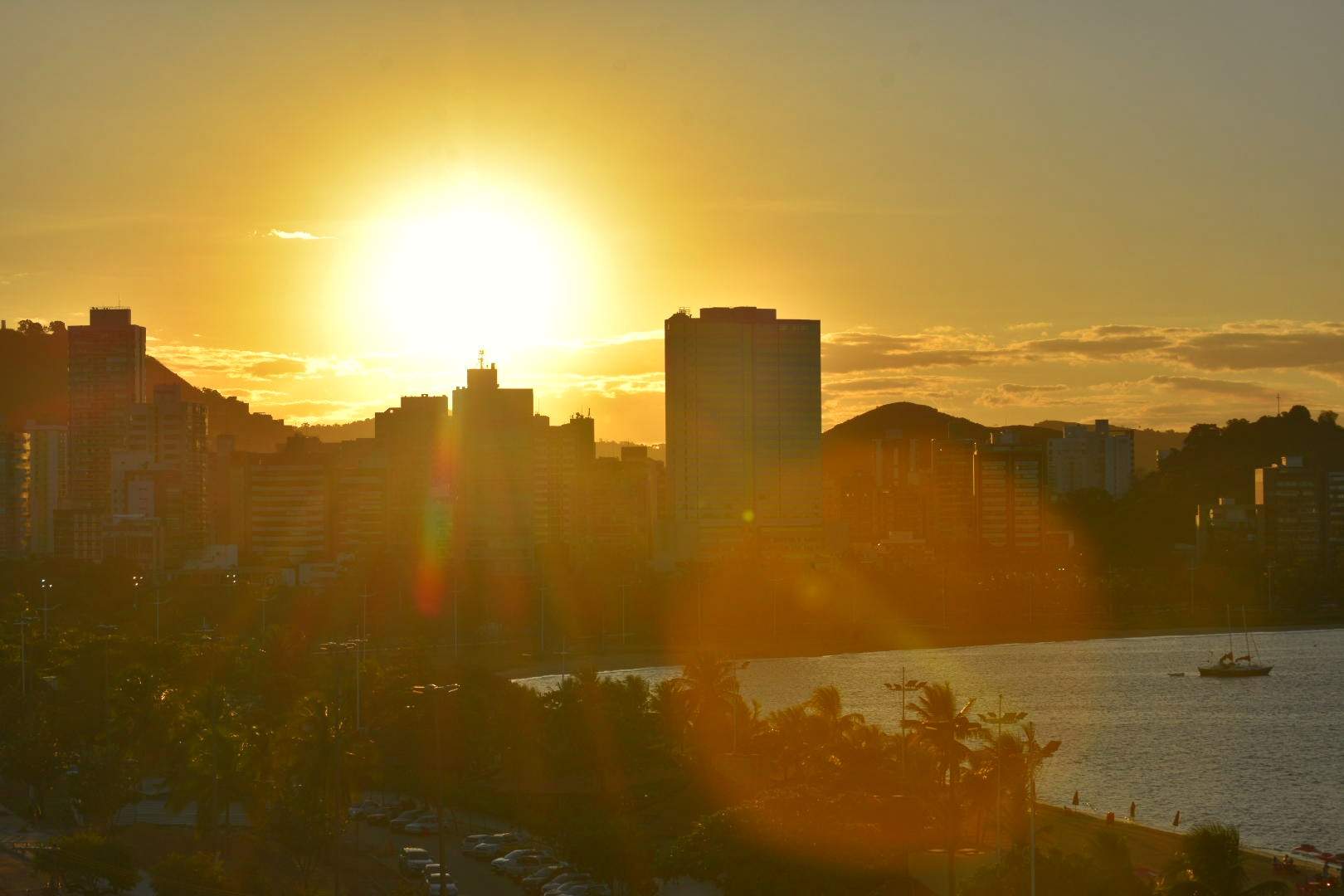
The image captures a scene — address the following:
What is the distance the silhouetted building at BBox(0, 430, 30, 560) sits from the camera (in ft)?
360

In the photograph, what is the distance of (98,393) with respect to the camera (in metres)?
117

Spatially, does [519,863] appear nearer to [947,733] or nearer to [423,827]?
[423,827]

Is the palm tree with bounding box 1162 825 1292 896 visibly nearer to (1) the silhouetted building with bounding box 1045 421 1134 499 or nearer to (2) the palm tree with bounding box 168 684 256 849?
(2) the palm tree with bounding box 168 684 256 849

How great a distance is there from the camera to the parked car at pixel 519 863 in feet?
86.7

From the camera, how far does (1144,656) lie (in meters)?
71.7

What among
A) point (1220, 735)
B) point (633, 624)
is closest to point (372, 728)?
point (1220, 735)

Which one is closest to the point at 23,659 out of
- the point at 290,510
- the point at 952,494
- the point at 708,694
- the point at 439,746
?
the point at 439,746

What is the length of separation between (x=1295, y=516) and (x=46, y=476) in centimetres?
8911

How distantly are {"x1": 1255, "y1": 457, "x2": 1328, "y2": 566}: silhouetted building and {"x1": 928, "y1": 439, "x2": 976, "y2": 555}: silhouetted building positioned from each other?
20254mm

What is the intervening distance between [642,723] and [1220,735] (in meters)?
22.9

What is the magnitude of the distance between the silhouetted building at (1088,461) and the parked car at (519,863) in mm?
129745

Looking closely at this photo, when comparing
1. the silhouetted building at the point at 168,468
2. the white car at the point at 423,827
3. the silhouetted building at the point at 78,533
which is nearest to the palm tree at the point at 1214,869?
the white car at the point at 423,827

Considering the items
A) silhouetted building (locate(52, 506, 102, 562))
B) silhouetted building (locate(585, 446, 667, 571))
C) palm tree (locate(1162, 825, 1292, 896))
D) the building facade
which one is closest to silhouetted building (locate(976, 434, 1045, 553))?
silhouetted building (locate(585, 446, 667, 571))

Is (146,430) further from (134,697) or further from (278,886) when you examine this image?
(278,886)
